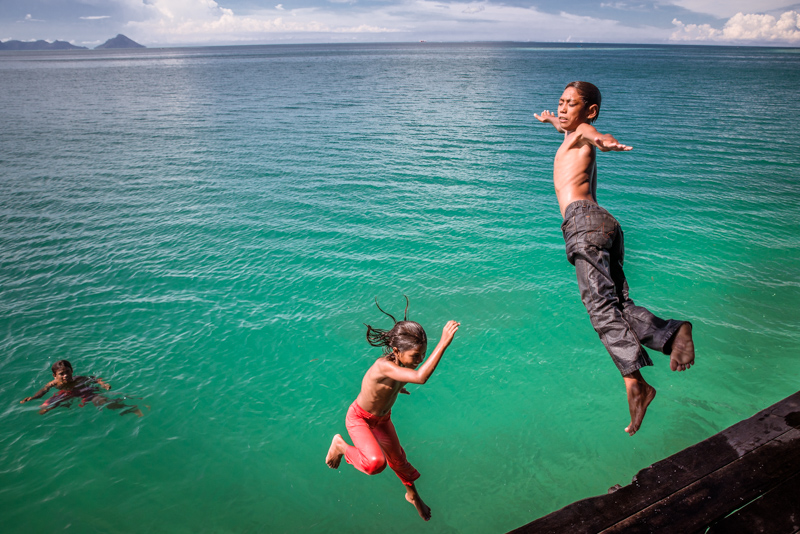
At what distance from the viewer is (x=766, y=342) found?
9117mm

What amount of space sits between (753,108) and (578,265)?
133 feet

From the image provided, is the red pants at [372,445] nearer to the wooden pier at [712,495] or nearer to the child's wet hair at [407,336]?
the child's wet hair at [407,336]

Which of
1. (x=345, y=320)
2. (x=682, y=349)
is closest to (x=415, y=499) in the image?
(x=682, y=349)

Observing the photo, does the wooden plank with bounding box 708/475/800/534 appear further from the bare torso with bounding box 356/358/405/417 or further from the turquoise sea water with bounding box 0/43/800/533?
Result: the turquoise sea water with bounding box 0/43/800/533

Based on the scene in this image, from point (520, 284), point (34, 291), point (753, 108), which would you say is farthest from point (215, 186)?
point (753, 108)

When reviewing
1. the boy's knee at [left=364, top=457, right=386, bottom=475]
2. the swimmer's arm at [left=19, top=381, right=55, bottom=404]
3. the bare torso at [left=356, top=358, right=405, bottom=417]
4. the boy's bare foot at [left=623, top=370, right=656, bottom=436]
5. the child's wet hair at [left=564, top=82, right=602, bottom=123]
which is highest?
the child's wet hair at [left=564, top=82, right=602, bottom=123]

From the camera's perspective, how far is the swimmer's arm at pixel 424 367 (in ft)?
11.3

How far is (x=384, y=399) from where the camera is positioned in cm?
473

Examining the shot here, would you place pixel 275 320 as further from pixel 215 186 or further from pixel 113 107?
pixel 113 107

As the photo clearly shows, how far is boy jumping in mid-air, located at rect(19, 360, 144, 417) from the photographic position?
26.9ft

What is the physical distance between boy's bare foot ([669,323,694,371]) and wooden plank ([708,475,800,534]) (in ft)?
3.33

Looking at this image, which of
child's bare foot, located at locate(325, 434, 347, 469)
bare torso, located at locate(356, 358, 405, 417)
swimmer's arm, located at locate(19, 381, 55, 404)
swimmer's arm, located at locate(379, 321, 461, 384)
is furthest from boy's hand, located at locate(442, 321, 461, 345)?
swimmer's arm, located at locate(19, 381, 55, 404)

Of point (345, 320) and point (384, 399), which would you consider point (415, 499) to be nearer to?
point (384, 399)

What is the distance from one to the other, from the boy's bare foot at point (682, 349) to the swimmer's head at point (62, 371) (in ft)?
32.0
